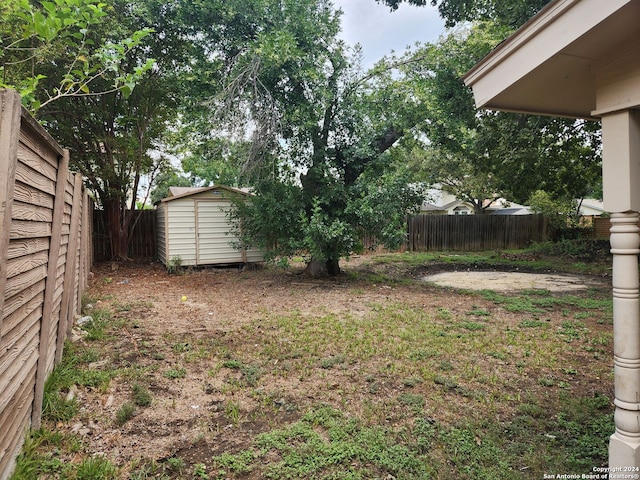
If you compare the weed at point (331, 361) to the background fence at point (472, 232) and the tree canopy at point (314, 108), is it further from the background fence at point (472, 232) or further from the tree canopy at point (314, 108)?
the background fence at point (472, 232)

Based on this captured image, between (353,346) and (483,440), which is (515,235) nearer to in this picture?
(353,346)

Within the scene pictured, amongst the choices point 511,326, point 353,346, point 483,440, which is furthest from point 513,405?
point 511,326

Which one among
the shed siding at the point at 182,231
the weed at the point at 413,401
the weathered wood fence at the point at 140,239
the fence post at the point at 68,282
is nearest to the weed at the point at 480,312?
the weed at the point at 413,401

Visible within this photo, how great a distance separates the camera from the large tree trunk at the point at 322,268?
834 centimetres

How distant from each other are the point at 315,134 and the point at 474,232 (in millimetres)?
9901

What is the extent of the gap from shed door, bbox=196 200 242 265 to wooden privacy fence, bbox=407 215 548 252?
24.3ft

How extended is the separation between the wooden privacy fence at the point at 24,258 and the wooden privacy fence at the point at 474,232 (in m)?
12.9

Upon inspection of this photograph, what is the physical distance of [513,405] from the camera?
9.23 ft

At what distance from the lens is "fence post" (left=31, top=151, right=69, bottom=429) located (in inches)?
86.4

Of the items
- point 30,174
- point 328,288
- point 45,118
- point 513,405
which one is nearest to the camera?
point 30,174

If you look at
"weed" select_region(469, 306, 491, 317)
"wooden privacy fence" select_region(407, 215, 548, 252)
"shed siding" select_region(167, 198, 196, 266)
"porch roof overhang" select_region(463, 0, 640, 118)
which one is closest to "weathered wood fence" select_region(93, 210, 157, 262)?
"shed siding" select_region(167, 198, 196, 266)

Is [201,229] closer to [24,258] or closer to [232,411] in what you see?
[232,411]

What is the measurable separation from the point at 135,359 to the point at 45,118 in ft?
27.3

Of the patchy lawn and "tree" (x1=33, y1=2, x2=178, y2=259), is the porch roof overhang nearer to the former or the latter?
the patchy lawn
